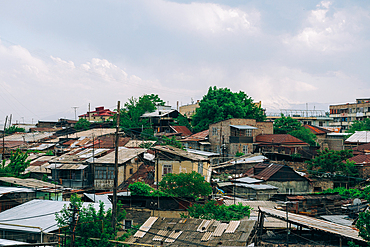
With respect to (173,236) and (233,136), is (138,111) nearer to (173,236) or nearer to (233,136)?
(233,136)

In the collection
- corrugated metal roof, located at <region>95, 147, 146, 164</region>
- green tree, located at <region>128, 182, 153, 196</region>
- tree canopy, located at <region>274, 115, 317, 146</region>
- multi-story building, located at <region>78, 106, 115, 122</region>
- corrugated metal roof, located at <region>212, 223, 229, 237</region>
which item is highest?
multi-story building, located at <region>78, 106, 115, 122</region>

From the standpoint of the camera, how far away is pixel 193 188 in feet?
60.5

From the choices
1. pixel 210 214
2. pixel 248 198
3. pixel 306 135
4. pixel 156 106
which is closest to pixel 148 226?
pixel 210 214

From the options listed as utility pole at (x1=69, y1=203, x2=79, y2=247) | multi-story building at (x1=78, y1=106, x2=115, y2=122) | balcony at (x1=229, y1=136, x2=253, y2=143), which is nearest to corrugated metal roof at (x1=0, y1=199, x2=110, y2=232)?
utility pole at (x1=69, y1=203, x2=79, y2=247)

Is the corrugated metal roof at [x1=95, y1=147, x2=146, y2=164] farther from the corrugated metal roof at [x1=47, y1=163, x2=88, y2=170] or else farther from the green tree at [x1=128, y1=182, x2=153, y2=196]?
the green tree at [x1=128, y1=182, x2=153, y2=196]

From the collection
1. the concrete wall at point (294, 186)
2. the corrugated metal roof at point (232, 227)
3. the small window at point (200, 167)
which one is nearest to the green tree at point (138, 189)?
the corrugated metal roof at point (232, 227)

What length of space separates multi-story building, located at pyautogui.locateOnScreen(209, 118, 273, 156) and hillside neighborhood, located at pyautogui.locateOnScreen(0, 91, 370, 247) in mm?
132

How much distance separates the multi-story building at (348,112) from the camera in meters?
72.4

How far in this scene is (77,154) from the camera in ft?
104

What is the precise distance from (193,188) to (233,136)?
23838mm

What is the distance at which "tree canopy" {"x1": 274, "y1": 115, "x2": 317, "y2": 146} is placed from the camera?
149ft

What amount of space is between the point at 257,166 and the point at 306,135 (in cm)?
1713

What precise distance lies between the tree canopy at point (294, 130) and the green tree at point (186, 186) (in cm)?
3047

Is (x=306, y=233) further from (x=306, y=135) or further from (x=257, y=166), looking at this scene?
(x=306, y=135)
